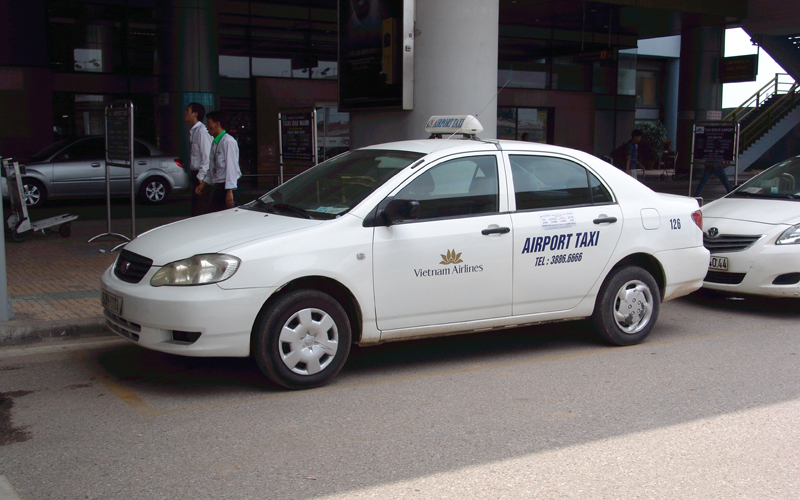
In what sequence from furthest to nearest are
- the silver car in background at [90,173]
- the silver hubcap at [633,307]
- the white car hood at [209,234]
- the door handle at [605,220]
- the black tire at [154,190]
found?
the black tire at [154,190] → the silver car in background at [90,173] → the silver hubcap at [633,307] → the door handle at [605,220] → the white car hood at [209,234]

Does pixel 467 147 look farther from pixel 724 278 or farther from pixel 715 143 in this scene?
pixel 715 143

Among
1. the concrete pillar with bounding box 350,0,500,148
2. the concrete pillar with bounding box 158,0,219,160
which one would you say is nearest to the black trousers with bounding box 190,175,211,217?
the concrete pillar with bounding box 350,0,500,148

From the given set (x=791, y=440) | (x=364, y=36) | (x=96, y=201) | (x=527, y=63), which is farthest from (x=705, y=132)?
(x=527, y=63)

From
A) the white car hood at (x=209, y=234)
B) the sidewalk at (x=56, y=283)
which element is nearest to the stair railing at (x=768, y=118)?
the sidewalk at (x=56, y=283)

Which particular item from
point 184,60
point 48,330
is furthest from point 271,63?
point 48,330

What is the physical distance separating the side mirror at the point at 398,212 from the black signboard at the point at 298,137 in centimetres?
458

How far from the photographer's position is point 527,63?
29641 millimetres

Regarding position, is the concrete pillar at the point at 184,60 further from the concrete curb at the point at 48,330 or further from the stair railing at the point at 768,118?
the stair railing at the point at 768,118

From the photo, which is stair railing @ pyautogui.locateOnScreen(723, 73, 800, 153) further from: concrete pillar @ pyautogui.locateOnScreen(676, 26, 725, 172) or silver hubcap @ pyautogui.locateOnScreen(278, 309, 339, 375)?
silver hubcap @ pyautogui.locateOnScreen(278, 309, 339, 375)

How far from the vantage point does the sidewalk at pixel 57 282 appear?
6578 millimetres

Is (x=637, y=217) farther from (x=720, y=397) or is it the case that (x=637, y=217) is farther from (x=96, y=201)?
(x=96, y=201)

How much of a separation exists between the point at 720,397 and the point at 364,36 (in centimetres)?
726

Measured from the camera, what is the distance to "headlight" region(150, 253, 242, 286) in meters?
5.02

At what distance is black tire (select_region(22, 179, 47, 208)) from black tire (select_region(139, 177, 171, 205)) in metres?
2.05
